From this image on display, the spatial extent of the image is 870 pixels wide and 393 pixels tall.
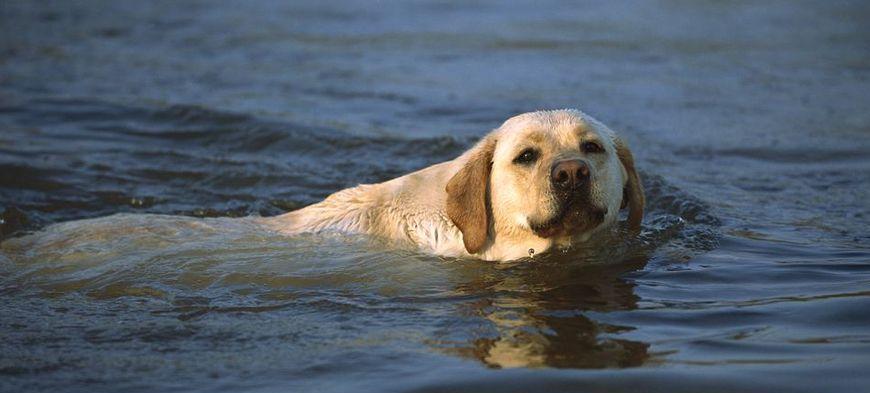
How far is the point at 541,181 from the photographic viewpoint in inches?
253

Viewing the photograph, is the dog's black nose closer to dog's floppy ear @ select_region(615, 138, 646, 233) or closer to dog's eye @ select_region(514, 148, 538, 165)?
dog's eye @ select_region(514, 148, 538, 165)

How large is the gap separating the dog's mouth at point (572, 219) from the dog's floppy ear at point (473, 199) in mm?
327

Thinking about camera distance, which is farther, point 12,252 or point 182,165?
point 182,165

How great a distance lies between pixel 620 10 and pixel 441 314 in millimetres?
12914

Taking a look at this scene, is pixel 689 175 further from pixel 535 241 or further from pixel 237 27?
pixel 237 27

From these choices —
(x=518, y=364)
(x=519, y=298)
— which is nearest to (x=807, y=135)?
(x=519, y=298)

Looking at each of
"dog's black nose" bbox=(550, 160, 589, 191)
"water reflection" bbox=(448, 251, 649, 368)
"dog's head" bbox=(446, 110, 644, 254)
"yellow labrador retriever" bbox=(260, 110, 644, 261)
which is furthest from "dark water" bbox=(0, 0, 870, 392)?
"dog's black nose" bbox=(550, 160, 589, 191)

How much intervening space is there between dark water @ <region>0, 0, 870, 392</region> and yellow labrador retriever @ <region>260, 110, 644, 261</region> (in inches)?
6.7

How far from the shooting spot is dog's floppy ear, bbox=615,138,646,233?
696 centimetres

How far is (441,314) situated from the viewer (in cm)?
613

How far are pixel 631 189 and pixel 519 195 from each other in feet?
2.83

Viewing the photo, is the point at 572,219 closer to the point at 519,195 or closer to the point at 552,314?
the point at 519,195

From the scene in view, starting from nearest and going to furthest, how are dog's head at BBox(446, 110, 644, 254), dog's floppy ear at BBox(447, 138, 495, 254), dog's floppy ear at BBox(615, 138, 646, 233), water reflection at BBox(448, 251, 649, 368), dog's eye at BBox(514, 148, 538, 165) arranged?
water reflection at BBox(448, 251, 649, 368) → dog's head at BBox(446, 110, 644, 254) → dog's eye at BBox(514, 148, 538, 165) → dog's floppy ear at BBox(447, 138, 495, 254) → dog's floppy ear at BBox(615, 138, 646, 233)

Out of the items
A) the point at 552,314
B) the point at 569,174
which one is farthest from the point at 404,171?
the point at 552,314
